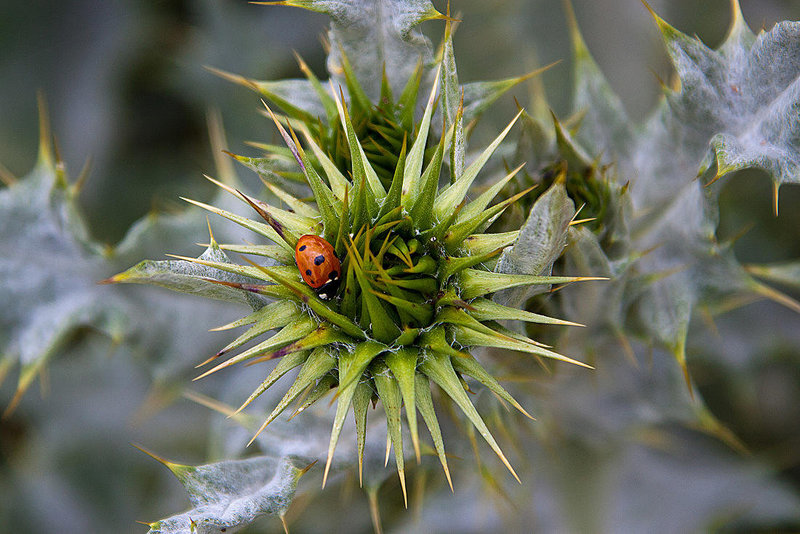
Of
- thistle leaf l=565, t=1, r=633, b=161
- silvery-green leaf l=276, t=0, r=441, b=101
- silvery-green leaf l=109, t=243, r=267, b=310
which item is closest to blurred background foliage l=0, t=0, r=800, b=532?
thistle leaf l=565, t=1, r=633, b=161

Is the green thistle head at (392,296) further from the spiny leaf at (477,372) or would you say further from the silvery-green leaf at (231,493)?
the silvery-green leaf at (231,493)

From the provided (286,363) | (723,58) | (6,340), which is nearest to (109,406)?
(6,340)

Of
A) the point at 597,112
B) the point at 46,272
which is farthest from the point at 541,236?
the point at 46,272

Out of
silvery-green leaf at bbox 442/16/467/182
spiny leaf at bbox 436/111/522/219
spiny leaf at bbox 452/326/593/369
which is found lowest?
spiny leaf at bbox 452/326/593/369

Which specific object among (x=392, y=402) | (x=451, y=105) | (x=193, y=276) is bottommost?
(x=392, y=402)

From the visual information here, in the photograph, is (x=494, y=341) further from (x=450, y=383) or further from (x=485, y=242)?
(x=485, y=242)

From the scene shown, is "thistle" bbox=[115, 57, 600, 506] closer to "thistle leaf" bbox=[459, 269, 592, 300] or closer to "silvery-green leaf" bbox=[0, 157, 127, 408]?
"thistle leaf" bbox=[459, 269, 592, 300]
